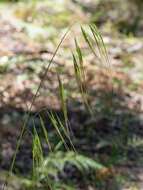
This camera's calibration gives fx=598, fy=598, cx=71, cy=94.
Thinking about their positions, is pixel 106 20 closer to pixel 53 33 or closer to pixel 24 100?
pixel 53 33

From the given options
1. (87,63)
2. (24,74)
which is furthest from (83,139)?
(87,63)

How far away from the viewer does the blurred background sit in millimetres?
4098

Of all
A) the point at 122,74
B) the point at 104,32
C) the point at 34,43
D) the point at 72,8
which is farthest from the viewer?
the point at 72,8

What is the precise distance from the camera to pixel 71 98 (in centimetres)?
531

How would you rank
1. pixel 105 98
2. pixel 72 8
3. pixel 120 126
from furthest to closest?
pixel 72 8
pixel 105 98
pixel 120 126

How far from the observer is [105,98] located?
534 cm

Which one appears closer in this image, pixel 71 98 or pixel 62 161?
pixel 62 161

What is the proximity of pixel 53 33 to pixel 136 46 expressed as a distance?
97 centimetres

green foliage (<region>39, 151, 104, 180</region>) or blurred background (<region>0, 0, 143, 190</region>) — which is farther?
blurred background (<region>0, 0, 143, 190</region>)

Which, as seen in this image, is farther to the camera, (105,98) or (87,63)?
(87,63)

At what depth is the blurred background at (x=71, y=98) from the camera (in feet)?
13.4

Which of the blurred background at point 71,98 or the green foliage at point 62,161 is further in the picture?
the blurred background at point 71,98

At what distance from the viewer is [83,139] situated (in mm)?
4699

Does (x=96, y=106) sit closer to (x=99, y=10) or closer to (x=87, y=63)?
(x=87, y=63)
